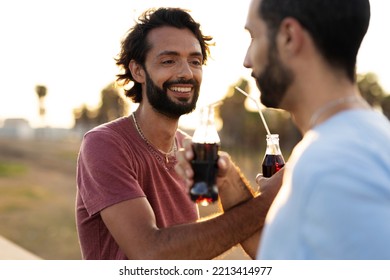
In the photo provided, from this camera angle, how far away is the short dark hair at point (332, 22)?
81.0 inches

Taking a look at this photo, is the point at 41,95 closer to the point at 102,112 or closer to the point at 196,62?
the point at 102,112

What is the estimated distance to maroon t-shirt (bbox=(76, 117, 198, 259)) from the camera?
3.44 m

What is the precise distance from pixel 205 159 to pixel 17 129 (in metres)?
91.5

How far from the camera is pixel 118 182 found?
3420 mm

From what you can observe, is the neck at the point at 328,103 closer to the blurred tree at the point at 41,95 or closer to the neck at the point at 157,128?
the neck at the point at 157,128

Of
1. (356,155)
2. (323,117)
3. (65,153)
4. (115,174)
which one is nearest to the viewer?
(356,155)

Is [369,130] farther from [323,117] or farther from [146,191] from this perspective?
[146,191]

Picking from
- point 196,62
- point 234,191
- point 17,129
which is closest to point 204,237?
point 234,191

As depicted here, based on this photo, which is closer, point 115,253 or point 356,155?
point 356,155

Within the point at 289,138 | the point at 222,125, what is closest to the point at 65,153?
the point at 222,125

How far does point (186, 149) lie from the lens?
9.22 feet

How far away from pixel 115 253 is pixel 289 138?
49.9 meters

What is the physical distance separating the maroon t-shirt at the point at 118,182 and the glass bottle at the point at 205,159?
25.9 inches

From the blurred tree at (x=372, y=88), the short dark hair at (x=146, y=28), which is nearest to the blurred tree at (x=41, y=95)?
the blurred tree at (x=372, y=88)
